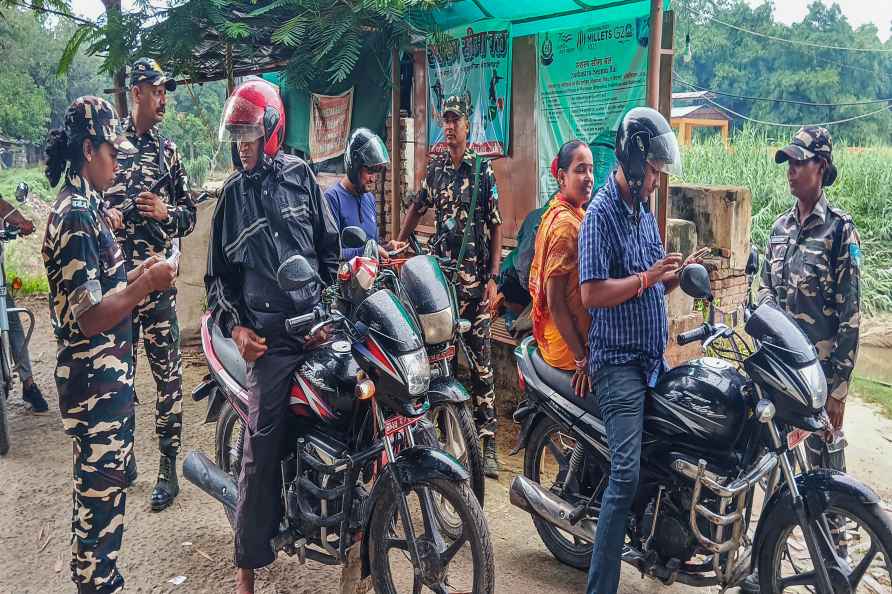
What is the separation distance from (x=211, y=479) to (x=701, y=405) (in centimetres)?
234

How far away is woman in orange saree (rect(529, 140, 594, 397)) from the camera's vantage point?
3240 mm

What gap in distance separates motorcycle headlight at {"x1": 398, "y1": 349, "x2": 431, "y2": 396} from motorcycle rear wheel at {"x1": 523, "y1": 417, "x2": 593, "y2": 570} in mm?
1030

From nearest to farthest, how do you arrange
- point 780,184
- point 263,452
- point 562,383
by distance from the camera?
point 263,452 < point 562,383 < point 780,184

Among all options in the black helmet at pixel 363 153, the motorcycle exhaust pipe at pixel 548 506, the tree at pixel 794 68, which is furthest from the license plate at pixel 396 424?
the tree at pixel 794 68

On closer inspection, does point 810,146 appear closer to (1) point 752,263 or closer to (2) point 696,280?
(1) point 752,263

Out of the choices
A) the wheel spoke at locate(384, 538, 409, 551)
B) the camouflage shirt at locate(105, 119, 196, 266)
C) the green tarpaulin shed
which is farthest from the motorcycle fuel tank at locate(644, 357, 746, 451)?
the camouflage shirt at locate(105, 119, 196, 266)

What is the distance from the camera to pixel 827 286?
3.53 meters

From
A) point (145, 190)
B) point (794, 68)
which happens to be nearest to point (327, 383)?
point (145, 190)

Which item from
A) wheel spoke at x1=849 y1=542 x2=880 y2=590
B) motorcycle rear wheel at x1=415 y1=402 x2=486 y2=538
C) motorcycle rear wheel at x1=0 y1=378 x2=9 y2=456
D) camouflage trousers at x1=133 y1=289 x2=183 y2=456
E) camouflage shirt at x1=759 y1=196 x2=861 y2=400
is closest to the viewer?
wheel spoke at x1=849 y1=542 x2=880 y2=590

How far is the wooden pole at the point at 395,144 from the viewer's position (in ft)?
21.8

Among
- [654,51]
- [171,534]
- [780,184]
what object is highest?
[654,51]

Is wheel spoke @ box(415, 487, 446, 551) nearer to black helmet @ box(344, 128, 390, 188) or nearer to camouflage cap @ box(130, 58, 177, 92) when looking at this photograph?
black helmet @ box(344, 128, 390, 188)

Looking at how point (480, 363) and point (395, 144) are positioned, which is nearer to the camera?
point (480, 363)

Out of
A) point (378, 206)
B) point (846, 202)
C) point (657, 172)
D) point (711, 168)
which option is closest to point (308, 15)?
point (378, 206)
